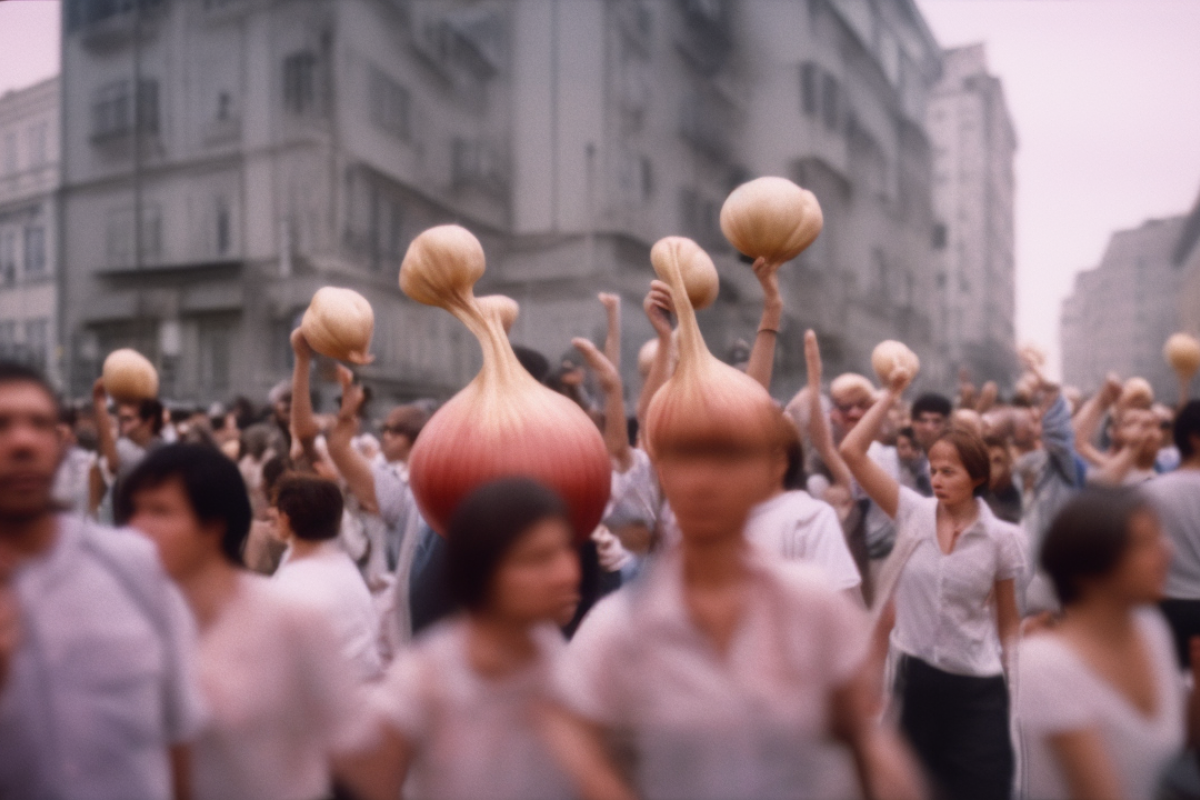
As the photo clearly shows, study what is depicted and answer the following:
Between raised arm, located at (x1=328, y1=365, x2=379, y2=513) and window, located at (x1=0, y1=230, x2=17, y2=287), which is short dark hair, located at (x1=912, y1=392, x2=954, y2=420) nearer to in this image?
raised arm, located at (x1=328, y1=365, x2=379, y2=513)

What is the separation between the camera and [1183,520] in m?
3.82

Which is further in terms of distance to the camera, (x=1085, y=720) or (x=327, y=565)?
(x=327, y=565)

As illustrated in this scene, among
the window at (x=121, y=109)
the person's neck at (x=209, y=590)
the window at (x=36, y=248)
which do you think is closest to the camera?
the person's neck at (x=209, y=590)

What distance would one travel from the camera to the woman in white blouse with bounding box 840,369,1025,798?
3.29 metres

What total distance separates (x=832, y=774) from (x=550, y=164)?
18.8 metres

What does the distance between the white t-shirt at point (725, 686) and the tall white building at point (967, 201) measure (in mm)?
36755

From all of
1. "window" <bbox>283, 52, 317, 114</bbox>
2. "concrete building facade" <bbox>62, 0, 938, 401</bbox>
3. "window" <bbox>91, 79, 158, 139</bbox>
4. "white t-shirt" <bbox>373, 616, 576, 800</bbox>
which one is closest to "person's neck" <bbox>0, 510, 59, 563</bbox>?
"white t-shirt" <bbox>373, 616, 576, 800</bbox>

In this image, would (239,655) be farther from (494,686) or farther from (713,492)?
(713,492)

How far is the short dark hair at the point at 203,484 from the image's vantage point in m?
1.96

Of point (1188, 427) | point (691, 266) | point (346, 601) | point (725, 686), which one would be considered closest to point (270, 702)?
point (725, 686)

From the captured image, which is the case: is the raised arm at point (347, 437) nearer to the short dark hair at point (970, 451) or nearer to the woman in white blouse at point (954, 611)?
the woman in white blouse at point (954, 611)

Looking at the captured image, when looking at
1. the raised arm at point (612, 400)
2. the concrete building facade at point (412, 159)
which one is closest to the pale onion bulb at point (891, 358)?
the raised arm at point (612, 400)

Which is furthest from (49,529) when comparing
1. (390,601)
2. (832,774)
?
(390,601)

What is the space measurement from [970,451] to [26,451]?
2644 mm
